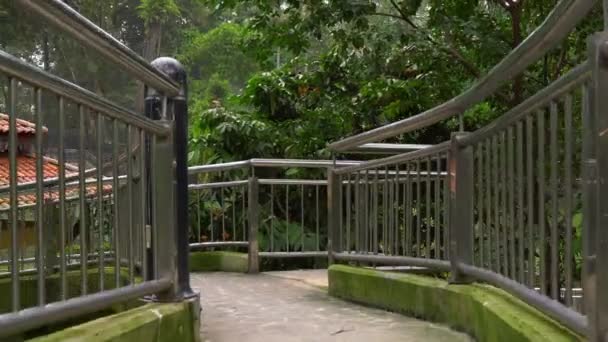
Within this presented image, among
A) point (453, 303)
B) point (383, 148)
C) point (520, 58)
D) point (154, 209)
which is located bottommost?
point (453, 303)

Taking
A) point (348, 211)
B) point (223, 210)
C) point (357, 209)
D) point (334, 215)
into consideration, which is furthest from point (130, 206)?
point (223, 210)

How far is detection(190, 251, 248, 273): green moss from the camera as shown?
6484 mm

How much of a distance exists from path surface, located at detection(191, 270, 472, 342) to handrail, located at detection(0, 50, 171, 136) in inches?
42.5

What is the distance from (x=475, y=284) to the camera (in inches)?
121

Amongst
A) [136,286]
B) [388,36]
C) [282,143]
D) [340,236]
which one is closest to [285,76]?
[282,143]

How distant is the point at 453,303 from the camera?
10.1 ft

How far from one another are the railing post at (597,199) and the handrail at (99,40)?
1.34 metres

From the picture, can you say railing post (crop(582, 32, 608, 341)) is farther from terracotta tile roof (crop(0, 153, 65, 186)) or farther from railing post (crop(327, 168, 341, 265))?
railing post (crop(327, 168, 341, 265))

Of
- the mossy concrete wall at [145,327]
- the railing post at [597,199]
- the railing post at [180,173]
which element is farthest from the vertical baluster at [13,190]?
the railing post at [597,199]

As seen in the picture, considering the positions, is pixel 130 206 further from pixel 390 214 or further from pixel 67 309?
pixel 390 214

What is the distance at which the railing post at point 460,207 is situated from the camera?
3.05 m

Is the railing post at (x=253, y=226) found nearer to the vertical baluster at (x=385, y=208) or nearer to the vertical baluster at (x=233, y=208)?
the vertical baluster at (x=233, y=208)

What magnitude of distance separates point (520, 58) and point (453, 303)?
121cm

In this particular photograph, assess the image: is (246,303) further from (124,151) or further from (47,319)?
(47,319)
